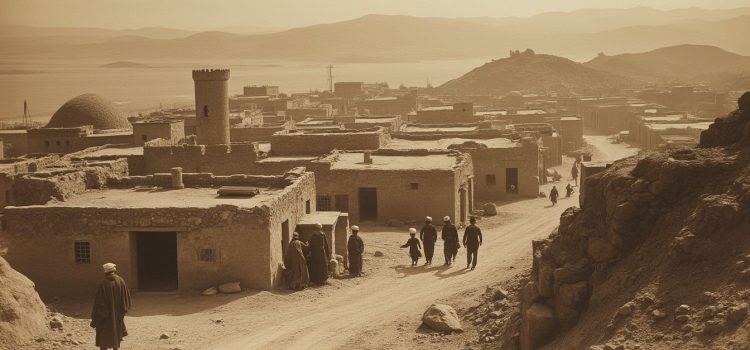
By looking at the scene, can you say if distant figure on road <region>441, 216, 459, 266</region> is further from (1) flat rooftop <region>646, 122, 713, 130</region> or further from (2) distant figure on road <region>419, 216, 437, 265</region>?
(1) flat rooftop <region>646, 122, 713, 130</region>

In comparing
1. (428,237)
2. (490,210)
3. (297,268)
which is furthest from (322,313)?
(490,210)

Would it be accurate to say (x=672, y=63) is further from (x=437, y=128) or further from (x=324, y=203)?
(x=324, y=203)

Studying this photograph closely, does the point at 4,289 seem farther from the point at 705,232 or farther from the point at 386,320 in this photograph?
the point at 705,232

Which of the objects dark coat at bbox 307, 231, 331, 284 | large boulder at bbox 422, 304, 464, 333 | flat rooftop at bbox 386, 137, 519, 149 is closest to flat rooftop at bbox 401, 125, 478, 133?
flat rooftop at bbox 386, 137, 519, 149

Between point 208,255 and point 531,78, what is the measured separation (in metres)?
102

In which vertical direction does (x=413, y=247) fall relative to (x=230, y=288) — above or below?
above

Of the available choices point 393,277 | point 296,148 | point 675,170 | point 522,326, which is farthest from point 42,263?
point 296,148

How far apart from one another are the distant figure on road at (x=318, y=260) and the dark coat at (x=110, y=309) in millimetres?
6163

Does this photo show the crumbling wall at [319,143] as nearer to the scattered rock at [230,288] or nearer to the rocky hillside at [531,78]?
the scattered rock at [230,288]

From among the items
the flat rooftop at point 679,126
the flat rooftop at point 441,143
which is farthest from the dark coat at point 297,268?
the flat rooftop at point 679,126

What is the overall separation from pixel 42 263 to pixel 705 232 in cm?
1382

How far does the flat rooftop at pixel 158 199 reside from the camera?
19.2 m

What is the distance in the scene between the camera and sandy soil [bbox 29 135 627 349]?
14.7 metres

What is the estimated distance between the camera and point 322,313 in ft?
54.6
